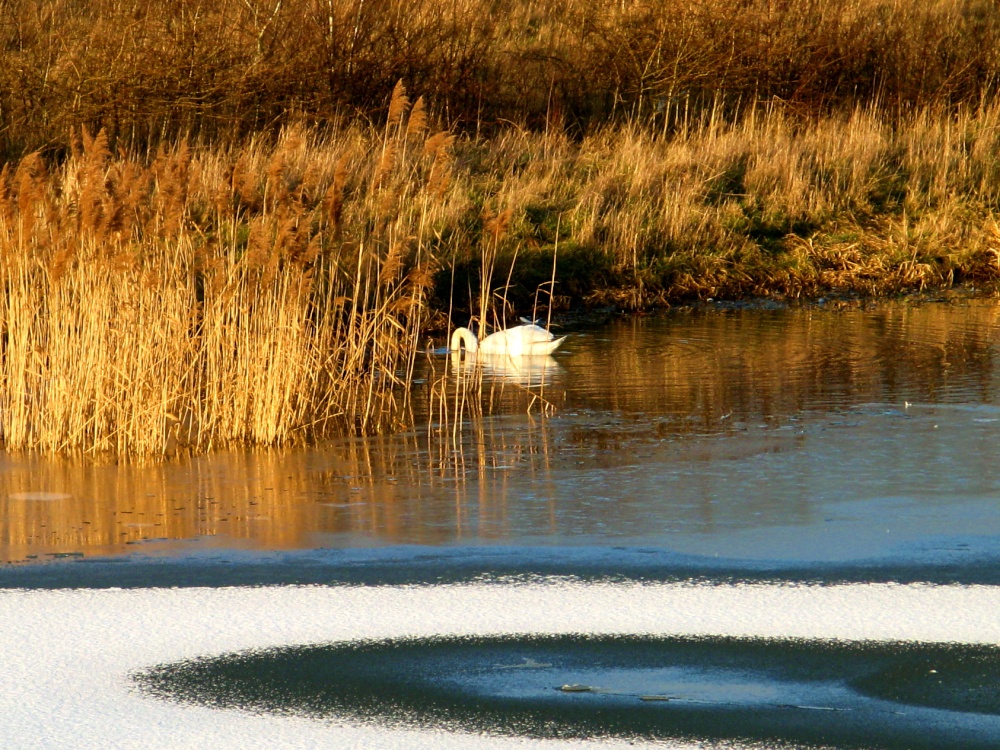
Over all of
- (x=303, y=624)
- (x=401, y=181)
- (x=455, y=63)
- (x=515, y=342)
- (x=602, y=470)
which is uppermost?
(x=455, y=63)

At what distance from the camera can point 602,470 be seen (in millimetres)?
7555

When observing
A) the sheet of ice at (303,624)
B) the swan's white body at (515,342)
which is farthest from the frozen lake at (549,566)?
the swan's white body at (515,342)

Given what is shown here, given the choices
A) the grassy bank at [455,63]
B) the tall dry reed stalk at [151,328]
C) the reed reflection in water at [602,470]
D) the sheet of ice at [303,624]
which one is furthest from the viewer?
the grassy bank at [455,63]

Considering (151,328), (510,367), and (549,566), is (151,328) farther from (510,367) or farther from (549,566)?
(549,566)

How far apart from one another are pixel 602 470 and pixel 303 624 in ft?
9.27

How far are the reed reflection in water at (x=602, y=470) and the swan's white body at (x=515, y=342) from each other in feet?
0.46

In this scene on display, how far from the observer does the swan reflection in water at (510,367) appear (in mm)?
10445

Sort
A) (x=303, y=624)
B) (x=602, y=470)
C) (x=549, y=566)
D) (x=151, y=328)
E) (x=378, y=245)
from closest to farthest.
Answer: (x=303, y=624) < (x=549, y=566) < (x=602, y=470) < (x=151, y=328) < (x=378, y=245)

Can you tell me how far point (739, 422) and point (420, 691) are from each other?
4688 millimetres

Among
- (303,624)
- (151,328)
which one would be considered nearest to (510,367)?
(151,328)

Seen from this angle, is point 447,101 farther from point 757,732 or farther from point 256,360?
point 757,732

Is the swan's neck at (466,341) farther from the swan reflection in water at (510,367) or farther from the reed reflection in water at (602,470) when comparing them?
the reed reflection in water at (602,470)

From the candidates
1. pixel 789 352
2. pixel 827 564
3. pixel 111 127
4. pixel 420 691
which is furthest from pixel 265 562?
pixel 111 127

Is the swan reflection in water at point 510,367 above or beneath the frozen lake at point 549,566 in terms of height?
above
